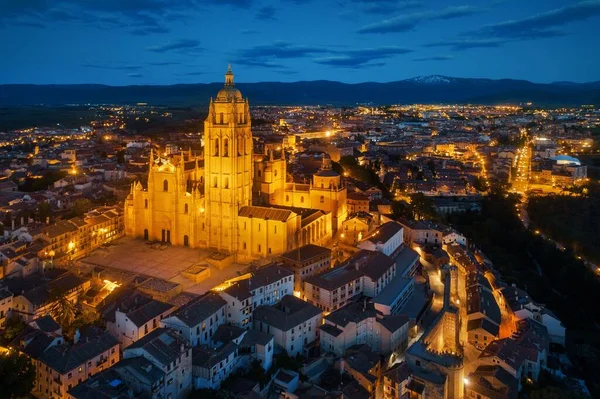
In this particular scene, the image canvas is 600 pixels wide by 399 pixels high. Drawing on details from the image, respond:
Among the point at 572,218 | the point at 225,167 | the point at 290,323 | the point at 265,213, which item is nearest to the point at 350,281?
the point at 290,323

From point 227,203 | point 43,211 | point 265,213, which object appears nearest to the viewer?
point 265,213

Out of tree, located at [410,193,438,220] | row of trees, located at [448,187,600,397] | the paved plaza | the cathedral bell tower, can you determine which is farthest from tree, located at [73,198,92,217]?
row of trees, located at [448,187,600,397]

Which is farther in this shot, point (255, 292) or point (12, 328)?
point (255, 292)

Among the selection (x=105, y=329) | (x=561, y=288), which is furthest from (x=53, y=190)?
(x=561, y=288)

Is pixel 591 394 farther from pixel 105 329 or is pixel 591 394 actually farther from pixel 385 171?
pixel 385 171

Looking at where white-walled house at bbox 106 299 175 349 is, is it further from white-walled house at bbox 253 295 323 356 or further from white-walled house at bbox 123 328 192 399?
white-walled house at bbox 253 295 323 356

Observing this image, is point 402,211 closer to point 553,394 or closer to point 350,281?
point 350,281

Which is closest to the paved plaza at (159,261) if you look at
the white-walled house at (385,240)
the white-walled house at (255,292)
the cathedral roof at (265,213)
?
the cathedral roof at (265,213)

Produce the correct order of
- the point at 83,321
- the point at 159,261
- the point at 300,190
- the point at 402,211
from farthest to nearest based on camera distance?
the point at 402,211 → the point at 300,190 → the point at 159,261 → the point at 83,321
